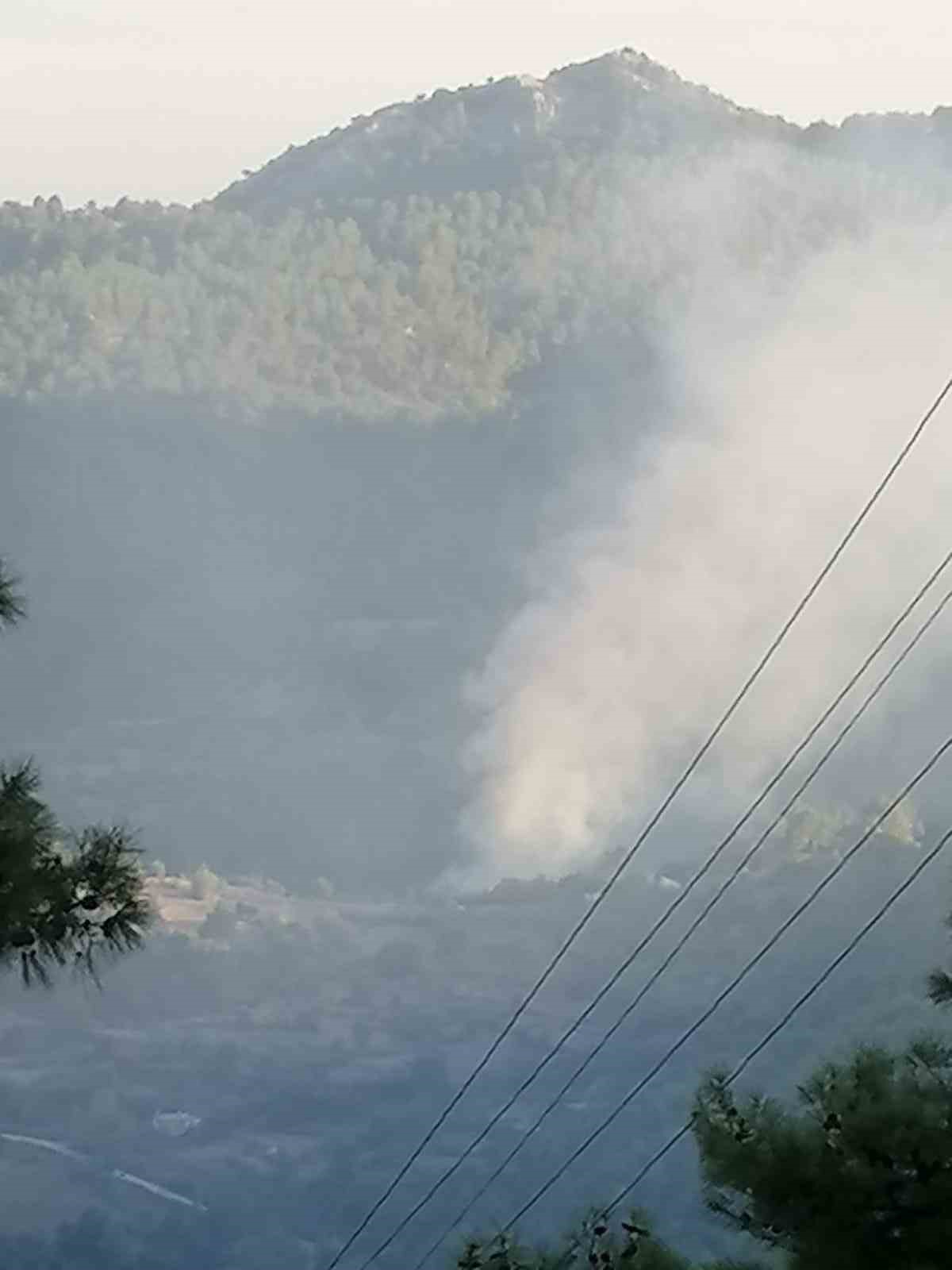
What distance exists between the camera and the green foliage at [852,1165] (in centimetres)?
604

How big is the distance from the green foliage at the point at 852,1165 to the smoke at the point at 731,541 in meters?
74.9

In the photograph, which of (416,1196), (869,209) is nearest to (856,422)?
(869,209)

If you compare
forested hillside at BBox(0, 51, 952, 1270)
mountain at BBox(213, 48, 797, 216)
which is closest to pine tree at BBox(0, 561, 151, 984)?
forested hillside at BBox(0, 51, 952, 1270)

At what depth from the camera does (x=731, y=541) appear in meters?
114

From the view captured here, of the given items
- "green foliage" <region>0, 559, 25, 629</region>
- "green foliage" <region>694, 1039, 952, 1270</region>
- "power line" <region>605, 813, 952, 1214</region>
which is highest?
"power line" <region>605, 813, 952, 1214</region>

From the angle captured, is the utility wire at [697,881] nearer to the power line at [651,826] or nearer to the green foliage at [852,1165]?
the power line at [651,826]

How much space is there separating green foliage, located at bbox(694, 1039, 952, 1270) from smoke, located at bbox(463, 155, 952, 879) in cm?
7490

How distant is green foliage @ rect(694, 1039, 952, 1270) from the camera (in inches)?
238

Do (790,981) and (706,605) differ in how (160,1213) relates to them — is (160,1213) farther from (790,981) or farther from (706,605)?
(706,605)

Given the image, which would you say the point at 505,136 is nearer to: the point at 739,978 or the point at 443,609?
the point at 443,609

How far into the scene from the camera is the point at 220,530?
119562 mm

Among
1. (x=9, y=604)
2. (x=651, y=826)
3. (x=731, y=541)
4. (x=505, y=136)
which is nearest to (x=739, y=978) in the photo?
(x=651, y=826)

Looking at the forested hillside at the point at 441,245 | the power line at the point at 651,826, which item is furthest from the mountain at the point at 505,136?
the power line at the point at 651,826

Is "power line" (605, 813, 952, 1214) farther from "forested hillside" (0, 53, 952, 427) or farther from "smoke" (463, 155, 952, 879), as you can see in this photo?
"forested hillside" (0, 53, 952, 427)
